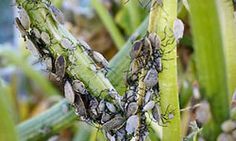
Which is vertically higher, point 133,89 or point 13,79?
point 13,79

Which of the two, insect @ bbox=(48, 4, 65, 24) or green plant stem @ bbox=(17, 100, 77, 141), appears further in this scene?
green plant stem @ bbox=(17, 100, 77, 141)

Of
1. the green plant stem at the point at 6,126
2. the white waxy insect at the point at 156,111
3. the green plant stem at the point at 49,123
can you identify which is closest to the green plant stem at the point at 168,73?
the white waxy insect at the point at 156,111

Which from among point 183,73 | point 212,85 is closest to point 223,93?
point 212,85

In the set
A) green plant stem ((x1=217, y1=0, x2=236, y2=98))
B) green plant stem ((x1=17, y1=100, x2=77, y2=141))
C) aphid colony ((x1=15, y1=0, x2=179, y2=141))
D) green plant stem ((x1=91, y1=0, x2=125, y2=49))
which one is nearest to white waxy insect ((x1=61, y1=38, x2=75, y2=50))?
aphid colony ((x1=15, y1=0, x2=179, y2=141))

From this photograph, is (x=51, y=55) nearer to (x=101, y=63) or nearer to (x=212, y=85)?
(x=101, y=63)

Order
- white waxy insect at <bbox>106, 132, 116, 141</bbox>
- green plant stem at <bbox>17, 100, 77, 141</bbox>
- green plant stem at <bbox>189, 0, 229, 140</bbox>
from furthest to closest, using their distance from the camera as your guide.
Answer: green plant stem at <bbox>17, 100, 77, 141</bbox>
white waxy insect at <bbox>106, 132, 116, 141</bbox>
green plant stem at <bbox>189, 0, 229, 140</bbox>

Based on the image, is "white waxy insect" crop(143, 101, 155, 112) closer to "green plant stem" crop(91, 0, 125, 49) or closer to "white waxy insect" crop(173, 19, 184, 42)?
"white waxy insect" crop(173, 19, 184, 42)
